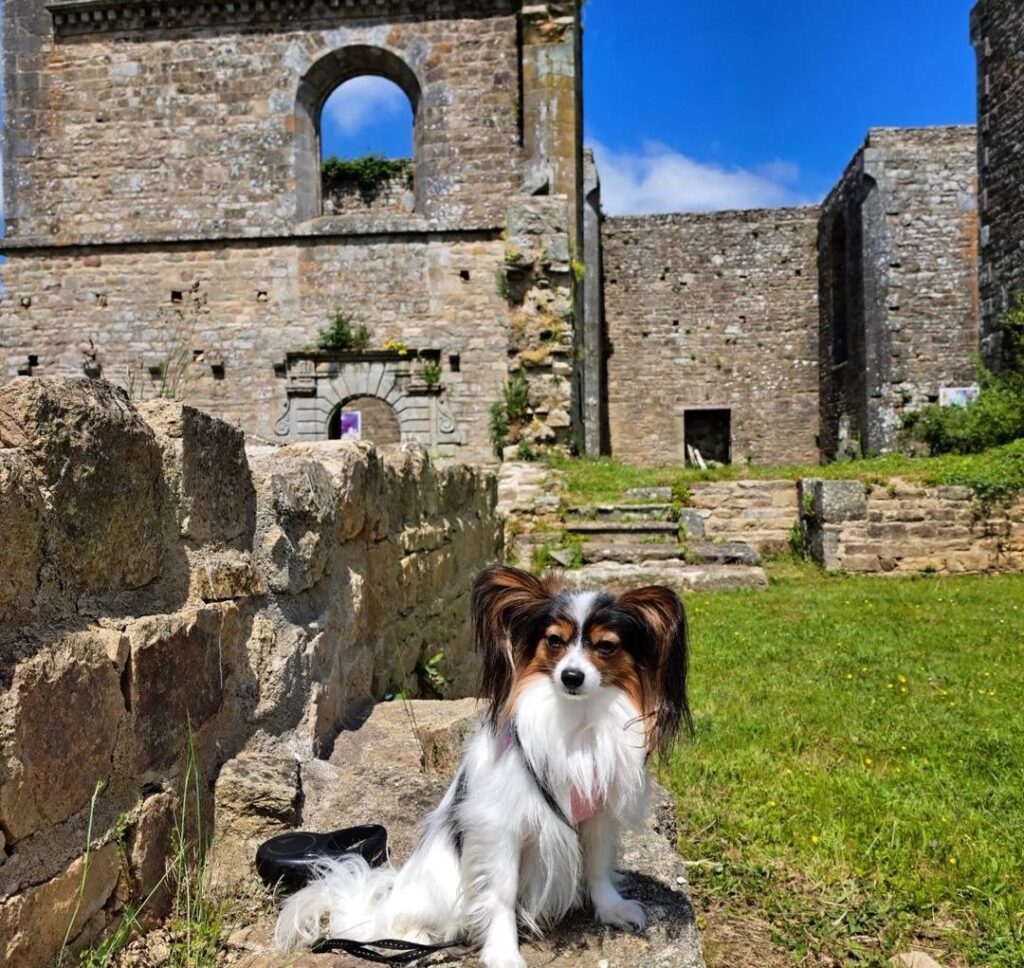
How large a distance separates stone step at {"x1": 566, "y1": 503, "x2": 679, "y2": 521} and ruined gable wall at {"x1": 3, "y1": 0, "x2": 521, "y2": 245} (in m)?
5.61

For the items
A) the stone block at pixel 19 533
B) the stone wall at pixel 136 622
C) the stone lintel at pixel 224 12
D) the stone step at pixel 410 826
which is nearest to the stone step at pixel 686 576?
the stone step at pixel 410 826

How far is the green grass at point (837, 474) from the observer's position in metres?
10.7

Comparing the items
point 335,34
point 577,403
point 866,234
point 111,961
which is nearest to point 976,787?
point 111,961

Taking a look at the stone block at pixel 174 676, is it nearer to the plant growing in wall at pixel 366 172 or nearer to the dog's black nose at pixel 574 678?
the dog's black nose at pixel 574 678

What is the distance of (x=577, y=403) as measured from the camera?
14836 mm

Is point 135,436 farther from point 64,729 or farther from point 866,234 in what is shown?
point 866,234

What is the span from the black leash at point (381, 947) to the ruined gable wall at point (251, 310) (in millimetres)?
12620

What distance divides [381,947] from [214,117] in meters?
15.7

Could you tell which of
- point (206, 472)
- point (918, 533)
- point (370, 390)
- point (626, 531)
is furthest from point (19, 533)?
point (370, 390)

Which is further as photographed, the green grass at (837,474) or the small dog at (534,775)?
the green grass at (837,474)

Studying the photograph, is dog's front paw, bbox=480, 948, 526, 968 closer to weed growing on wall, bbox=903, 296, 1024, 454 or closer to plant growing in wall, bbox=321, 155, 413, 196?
weed growing on wall, bbox=903, 296, 1024, 454

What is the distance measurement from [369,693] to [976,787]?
265 centimetres

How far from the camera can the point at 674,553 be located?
10.3 meters

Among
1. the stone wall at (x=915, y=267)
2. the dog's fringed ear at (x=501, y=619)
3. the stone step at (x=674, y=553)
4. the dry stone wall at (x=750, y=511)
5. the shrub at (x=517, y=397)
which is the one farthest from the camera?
the stone wall at (x=915, y=267)
